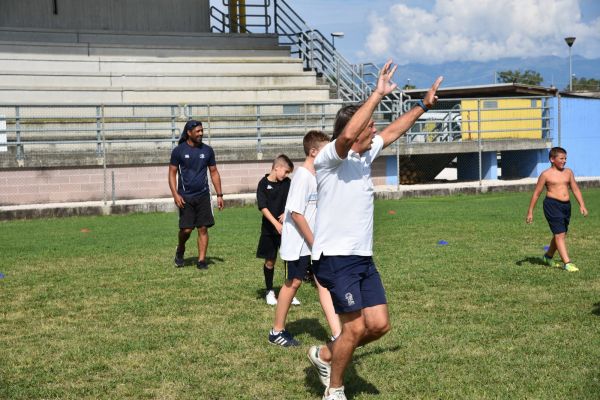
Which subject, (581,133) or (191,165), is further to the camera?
(581,133)

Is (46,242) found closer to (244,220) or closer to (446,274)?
(244,220)

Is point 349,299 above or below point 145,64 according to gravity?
below

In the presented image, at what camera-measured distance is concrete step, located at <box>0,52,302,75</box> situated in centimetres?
2658

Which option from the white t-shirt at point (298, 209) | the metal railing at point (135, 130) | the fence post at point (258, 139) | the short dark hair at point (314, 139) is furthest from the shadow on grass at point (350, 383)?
the fence post at point (258, 139)

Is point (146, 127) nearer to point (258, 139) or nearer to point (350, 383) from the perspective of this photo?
point (258, 139)

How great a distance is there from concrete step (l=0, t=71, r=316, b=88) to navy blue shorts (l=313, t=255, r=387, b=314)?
20.9 metres

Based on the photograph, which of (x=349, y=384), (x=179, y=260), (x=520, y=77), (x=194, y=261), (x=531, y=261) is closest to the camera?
(x=349, y=384)

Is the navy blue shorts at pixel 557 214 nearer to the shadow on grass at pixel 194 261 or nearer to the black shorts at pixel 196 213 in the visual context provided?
the black shorts at pixel 196 213

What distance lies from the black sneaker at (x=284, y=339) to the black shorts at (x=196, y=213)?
4.45m

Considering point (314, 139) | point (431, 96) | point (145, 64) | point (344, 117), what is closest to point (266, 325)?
point (314, 139)

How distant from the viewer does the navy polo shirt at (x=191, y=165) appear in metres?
11.5

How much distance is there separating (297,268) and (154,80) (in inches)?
804

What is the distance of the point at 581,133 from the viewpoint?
28.5 metres

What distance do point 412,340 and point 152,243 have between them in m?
7.93
